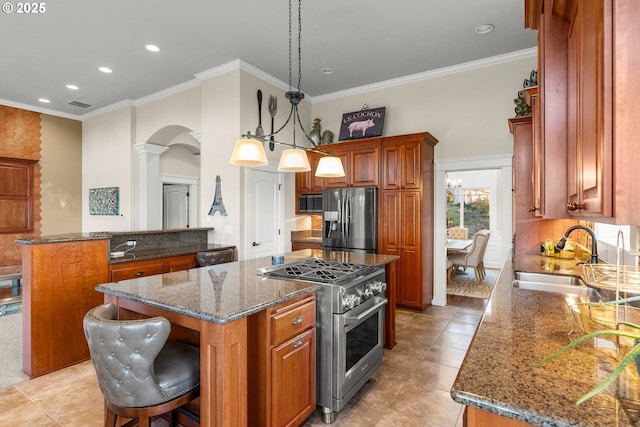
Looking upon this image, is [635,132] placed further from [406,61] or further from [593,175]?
[406,61]

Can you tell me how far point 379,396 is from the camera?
98.2 inches

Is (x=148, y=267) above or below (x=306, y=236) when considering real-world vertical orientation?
below

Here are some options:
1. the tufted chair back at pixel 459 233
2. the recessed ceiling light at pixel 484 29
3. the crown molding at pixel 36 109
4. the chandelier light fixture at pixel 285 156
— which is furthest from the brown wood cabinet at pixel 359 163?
the crown molding at pixel 36 109

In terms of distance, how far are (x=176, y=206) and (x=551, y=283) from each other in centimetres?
736

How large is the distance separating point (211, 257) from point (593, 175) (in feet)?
11.8

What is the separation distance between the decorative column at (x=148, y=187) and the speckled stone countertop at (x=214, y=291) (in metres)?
3.89

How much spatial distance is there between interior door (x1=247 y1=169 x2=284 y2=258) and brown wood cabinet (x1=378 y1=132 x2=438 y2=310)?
159cm

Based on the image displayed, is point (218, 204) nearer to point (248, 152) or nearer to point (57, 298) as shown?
point (57, 298)

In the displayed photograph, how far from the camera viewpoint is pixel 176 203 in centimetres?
777

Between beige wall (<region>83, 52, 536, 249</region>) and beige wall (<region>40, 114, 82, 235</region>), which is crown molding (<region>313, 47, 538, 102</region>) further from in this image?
beige wall (<region>40, 114, 82, 235</region>)

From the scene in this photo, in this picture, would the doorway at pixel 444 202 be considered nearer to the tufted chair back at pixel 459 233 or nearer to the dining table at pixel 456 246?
the dining table at pixel 456 246

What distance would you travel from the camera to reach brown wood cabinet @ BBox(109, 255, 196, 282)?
10.5ft

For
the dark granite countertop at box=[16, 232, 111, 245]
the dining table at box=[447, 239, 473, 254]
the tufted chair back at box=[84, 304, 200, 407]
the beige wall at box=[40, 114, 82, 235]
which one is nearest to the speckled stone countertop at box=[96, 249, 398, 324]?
the tufted chair back at box=[84, 304, 200, 407]

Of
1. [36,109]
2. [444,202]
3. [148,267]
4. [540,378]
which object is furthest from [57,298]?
[36,109]
